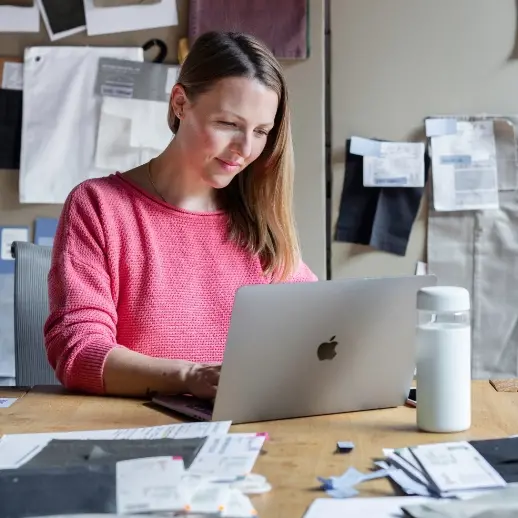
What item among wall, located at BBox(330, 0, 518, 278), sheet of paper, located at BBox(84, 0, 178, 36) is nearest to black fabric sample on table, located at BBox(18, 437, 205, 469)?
wall, located at BBox(330, 0, 518, 278)

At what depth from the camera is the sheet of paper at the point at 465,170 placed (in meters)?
2.30

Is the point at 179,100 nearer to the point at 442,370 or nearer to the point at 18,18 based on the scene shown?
the point at 442,370

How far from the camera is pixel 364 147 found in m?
2.29

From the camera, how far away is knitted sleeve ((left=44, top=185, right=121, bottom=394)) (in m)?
1.30

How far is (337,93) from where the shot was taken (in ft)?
7.55

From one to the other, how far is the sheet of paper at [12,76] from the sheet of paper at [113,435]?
1.49 meters

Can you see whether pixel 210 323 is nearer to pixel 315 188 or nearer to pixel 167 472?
pixel 167 472

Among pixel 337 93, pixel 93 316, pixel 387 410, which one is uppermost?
pixel 337 93

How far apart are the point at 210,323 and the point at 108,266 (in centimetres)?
21

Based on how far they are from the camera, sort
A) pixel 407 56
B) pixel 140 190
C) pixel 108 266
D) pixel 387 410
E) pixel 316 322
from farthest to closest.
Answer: pixel 407 56 < pixel 140 190 < pixel 108 266 < pixel 387 410 < pixel 316 322

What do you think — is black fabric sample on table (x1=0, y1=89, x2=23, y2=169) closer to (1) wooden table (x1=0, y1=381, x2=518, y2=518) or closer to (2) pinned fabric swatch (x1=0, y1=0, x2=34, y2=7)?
(2) pinned fabric swatch (x1=0, y1=0, x2=34, y2=7)

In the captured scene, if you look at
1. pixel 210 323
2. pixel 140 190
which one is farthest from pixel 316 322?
pixel 140 190

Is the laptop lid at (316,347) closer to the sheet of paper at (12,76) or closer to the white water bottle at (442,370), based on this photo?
the white water bottle at (442,370)

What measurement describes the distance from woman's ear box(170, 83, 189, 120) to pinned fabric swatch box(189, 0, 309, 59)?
2.65 ft
